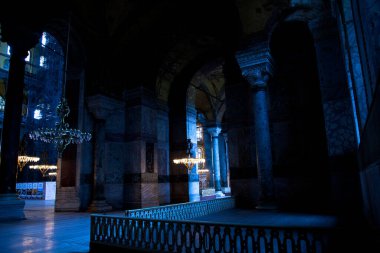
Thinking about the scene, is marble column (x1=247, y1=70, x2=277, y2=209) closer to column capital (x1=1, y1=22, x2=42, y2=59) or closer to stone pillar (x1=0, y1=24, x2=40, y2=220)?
stone pillar (x1=0, y1=24, x2=40, y2=220)

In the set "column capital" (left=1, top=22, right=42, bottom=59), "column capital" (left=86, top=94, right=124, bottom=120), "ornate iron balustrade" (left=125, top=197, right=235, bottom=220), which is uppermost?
"column capital" (left=1, top=22, right=42, bottom=59)

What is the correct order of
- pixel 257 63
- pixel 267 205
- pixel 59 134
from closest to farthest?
1. pixel 59 134
2. pixel 267 205
3. pixel 257 63

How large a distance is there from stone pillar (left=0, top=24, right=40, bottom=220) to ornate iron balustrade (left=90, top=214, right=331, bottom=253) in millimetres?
4818

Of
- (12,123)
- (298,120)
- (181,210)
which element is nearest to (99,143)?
(12,123)

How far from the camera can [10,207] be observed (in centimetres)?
764

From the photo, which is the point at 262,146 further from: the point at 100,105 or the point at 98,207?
the point at 100,105

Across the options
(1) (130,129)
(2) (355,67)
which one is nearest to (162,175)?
(1) (130,129)

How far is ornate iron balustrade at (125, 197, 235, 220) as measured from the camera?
17.2 ft

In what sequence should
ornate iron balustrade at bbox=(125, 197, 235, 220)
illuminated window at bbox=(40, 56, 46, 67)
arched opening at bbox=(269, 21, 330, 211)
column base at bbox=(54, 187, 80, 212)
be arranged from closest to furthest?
ornate iron balustrade at bbox=(125, 197, 235, 220)
arched opening at bbox=(269, 21, 330, 211)
column base at bbox=(54, 187, 80, 212)
illuminated window at bbox=(40, 56, 46, 67)

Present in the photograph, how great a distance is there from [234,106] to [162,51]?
457cm

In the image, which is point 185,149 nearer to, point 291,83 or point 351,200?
point 291,83

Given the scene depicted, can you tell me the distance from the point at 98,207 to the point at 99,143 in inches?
95.3

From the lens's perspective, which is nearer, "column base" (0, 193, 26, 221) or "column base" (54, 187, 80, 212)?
"column base" (0, 193, 26, 221)

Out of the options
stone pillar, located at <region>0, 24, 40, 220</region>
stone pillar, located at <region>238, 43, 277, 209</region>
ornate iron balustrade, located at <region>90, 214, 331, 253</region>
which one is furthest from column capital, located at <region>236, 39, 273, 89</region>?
stone pillar, located at <region>0, 24, 40, 220</region>
